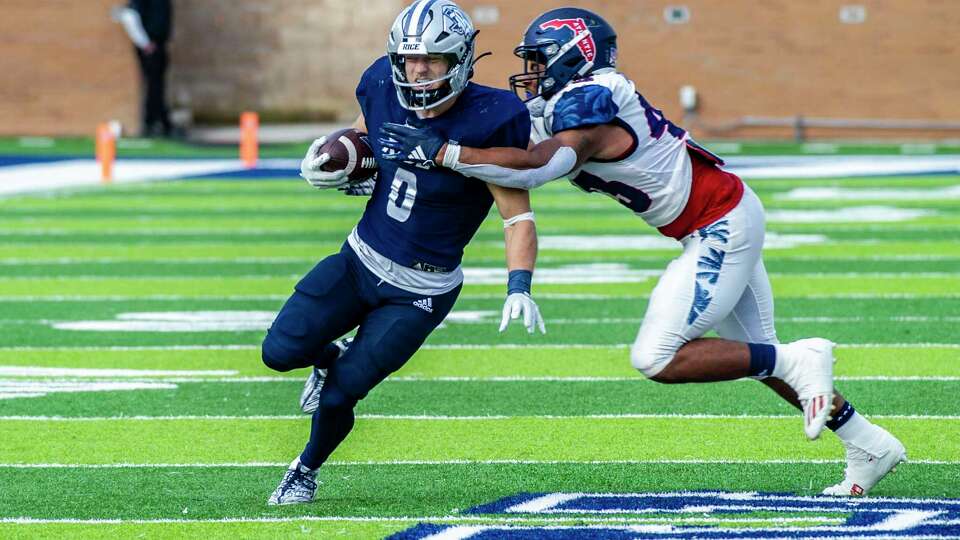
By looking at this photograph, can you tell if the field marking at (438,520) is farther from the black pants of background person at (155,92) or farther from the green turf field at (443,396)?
the black pants of background person at (155,92)

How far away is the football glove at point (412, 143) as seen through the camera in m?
4.79

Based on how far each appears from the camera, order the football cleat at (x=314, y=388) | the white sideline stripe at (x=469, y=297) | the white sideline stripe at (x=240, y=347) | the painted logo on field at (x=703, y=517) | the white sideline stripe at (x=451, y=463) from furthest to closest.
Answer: the white sideline stripe at (x=469, y=297) < the white sideline stripe at (x=240, y=347) < the white sideline stripe at (x=451, y=463) < the football cleat at (x=314, y=388) < the painted logo on field at (x=703, y=517)

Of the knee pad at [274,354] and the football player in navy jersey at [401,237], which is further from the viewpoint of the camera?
the knee pad at [274,354]

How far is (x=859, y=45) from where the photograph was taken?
2258cm

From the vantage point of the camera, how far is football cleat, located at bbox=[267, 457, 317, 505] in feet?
16.6

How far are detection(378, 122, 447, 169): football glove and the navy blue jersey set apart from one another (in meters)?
0.08

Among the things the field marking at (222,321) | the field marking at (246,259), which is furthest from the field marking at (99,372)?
the field marking at (246,259)

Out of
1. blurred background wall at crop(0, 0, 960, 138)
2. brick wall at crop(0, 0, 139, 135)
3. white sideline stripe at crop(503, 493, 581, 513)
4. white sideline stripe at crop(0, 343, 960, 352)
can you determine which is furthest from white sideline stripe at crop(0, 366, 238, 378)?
brick wall at crop(0, 0, 139, 135)

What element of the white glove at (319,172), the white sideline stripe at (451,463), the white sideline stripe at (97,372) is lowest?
the white sideline stripe at (97,372)

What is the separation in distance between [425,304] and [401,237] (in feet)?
0.73

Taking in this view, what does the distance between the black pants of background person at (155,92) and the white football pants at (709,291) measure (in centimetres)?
1844

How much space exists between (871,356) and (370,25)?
1849 centimetres

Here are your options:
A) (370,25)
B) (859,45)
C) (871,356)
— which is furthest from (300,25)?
(871,356)

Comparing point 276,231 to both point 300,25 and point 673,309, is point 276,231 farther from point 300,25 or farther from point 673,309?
point 300,25
